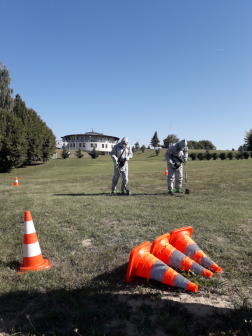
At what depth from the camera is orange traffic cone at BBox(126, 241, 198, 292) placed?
254 cm

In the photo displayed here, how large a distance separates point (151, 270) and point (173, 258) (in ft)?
1.38

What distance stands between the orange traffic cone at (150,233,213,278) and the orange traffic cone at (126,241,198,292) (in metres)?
0.21

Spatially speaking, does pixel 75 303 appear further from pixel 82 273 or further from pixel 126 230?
pixel 126 230

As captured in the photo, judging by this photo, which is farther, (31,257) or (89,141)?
(89,141)

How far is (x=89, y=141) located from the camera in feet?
309

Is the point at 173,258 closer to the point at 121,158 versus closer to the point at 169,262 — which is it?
the point at 169,262

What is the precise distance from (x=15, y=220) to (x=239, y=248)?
5053 millimetres

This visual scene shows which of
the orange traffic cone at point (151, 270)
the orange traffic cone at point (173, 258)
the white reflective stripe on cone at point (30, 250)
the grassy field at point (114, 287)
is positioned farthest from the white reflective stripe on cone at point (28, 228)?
the orange traffic cone at point (173, 258)

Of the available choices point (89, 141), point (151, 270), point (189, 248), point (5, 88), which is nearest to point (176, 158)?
point (189, 248)

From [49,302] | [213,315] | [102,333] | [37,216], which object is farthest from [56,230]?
[213,315]

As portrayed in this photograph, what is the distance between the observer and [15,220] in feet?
18.2

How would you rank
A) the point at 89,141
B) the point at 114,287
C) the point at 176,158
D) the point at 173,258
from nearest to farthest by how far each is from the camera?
the point at 114,287 → the point at 173,258 → the point at 176,158 → the point at 89,141

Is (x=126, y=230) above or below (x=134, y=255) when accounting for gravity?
below

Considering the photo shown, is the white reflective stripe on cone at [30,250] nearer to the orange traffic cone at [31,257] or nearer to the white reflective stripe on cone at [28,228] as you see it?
the orange traffic cone at [31,257]
